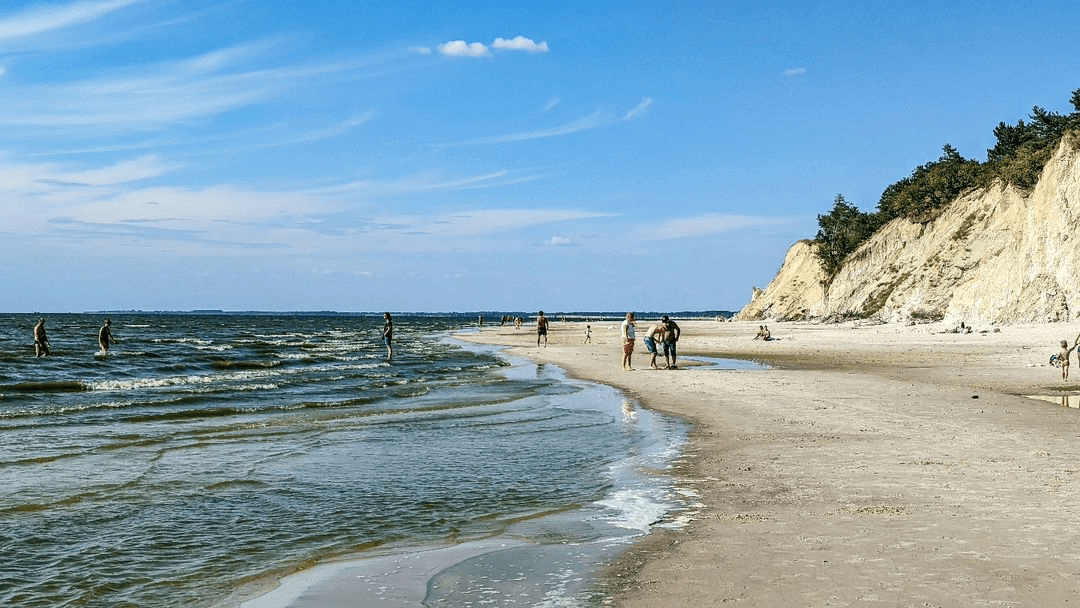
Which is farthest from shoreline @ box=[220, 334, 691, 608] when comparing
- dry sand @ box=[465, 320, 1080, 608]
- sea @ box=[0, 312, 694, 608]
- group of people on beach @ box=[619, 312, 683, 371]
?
group of people on beach @ box=[619, 312, 683, 371]

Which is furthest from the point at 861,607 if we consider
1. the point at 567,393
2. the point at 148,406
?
the point at 148,406

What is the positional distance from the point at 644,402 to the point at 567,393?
355 cm

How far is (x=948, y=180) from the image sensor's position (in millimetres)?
72188

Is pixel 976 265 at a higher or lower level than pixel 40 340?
higher

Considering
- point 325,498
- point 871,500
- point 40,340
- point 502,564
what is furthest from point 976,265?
point 502,564

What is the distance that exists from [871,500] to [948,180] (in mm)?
72094

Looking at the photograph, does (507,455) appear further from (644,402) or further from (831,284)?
(831,284)

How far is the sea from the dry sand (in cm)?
64

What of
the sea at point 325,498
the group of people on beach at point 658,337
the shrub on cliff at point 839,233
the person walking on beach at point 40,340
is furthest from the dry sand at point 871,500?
the shrub on cliff at point 839,233

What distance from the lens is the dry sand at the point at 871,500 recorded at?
5.93 metres

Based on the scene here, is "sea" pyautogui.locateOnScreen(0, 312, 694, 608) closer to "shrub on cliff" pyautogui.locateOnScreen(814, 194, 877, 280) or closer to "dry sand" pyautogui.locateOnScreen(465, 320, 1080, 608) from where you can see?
"dry sand" pyautogui.locateOnScreen(465, 320, 1080, 608)

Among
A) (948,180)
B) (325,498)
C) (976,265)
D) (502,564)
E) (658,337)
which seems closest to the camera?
(502,564)

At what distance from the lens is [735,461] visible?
38.0 ft

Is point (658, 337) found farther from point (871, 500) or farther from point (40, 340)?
point (40, 340)
